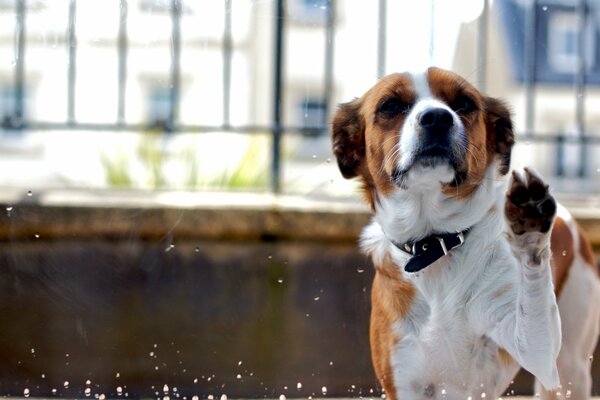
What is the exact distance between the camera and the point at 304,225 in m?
3.26

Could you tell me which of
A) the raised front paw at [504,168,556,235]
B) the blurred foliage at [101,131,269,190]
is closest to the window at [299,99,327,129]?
the blurred foliage at [101,131,269,190]

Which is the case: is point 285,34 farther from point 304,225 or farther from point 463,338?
point 463,338

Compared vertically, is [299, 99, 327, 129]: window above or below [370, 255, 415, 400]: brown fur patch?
above

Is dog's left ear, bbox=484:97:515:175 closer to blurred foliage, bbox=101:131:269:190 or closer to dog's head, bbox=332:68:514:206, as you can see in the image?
dog's head, bbox=332:68:514:206

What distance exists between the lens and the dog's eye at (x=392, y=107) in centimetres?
215

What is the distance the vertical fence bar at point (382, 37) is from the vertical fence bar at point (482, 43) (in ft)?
0.88

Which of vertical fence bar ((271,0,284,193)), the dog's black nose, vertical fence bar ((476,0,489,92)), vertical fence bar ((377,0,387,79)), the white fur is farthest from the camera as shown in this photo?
vertical fence bar ((271,0,284,193))

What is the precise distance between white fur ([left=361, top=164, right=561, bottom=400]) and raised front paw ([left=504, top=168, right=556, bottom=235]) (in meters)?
0.29

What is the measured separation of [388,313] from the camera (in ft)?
7.46

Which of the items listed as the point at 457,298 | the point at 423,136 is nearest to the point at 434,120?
the point at 423,136

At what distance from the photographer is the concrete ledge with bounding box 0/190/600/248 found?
3197 millimetres

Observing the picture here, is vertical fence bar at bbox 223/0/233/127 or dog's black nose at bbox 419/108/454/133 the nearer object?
dog's black nose at bbox 419/108/454/133

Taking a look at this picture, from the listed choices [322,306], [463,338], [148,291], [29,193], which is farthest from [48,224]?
[463,338]

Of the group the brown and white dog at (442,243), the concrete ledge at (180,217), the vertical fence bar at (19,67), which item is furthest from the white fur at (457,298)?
the vertical fence bar at (19,67)
